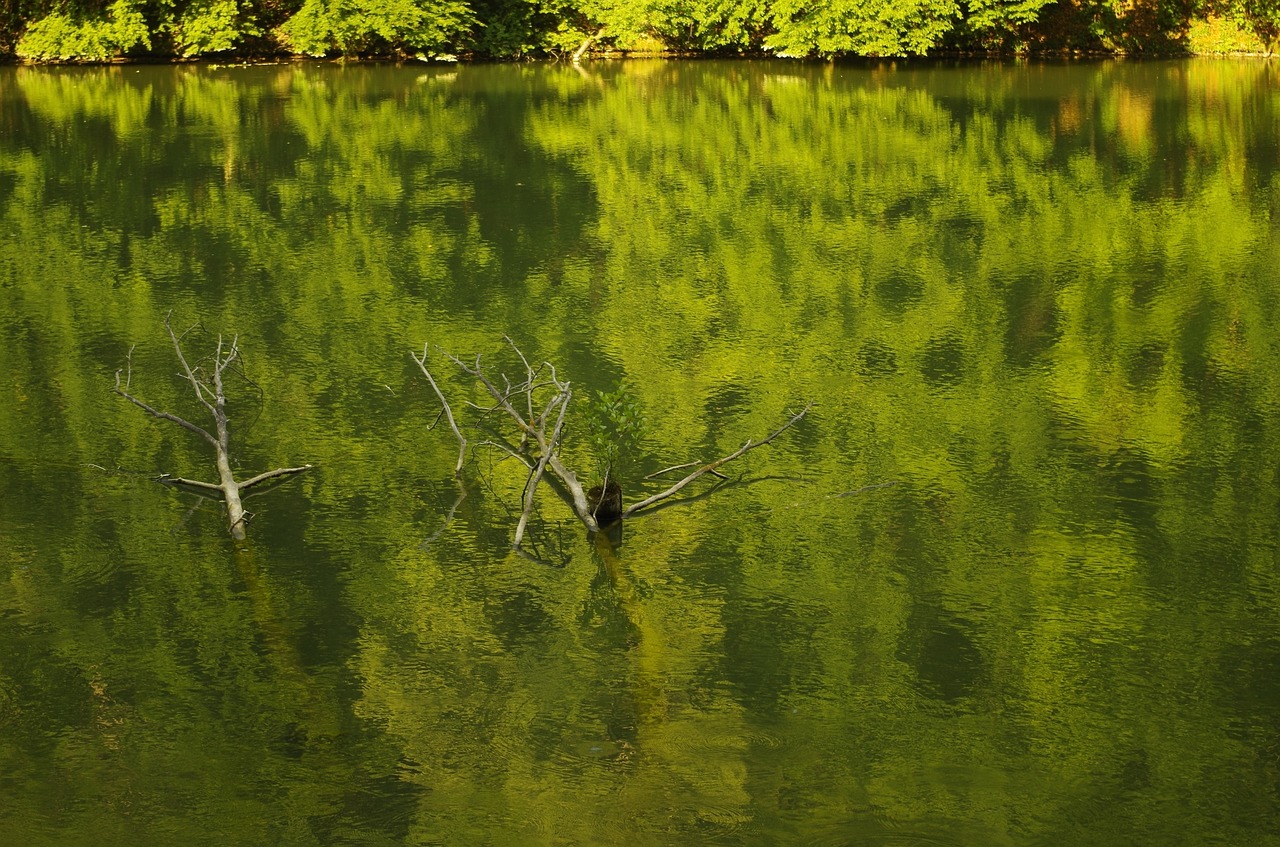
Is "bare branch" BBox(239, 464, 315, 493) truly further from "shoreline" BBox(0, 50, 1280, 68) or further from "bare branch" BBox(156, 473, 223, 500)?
"shoreline" BBox(0, 50, 1280, 68)

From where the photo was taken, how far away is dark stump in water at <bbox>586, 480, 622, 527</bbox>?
297 inches

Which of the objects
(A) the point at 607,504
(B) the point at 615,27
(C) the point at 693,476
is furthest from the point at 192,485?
(B) the point at 615,27

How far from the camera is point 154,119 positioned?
20.5 metres

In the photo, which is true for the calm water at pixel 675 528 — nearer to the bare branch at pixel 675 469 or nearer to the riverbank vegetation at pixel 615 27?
the bare branch at pixel 675 469

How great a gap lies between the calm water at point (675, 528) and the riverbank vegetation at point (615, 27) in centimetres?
985

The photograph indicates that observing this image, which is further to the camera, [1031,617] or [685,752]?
[1031,617]

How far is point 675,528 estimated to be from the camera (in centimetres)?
757

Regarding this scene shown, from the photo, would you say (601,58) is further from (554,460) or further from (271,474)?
(554,460)

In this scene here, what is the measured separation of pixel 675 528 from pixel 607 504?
1.07 feet

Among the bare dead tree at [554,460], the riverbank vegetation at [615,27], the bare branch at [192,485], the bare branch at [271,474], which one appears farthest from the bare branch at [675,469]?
the riverbank vegetation at [615,27]

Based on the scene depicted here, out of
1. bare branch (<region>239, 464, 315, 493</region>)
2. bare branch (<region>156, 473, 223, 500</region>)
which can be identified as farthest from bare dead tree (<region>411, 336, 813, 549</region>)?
bare branch (<region>156, 473, 223, 500</region>)

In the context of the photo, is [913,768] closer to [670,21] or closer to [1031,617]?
[1031,617]

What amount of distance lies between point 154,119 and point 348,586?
49.0ft

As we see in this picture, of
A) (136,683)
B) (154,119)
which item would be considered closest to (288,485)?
(136,683)
